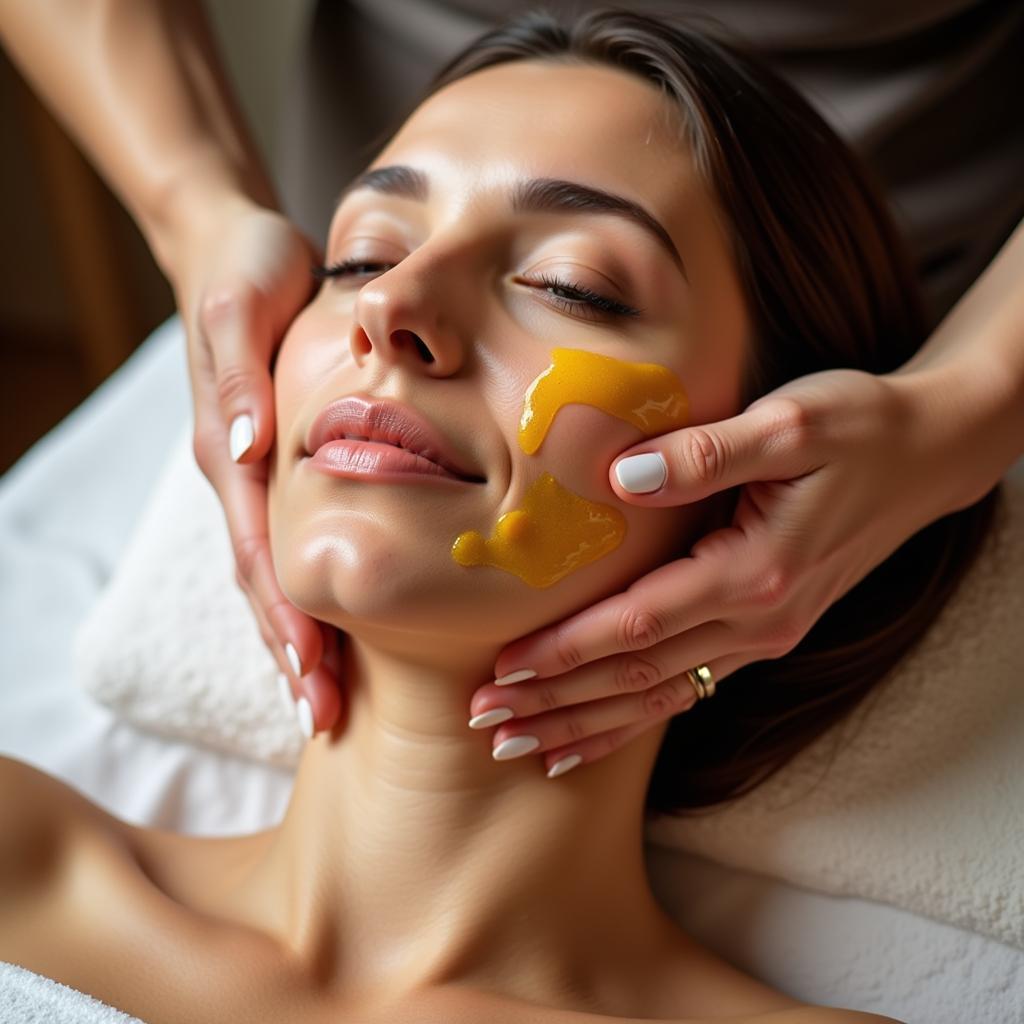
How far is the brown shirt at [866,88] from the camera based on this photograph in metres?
1.65

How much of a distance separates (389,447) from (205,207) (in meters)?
0.68

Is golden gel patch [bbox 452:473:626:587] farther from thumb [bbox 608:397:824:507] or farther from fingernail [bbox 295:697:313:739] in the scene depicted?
fingernail [bbox 295:697:313:739]

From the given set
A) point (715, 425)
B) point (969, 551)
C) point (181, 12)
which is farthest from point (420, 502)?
point (181, 12)

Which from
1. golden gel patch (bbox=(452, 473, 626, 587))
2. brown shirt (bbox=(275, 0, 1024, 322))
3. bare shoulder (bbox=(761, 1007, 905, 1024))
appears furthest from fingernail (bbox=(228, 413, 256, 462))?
bare shoulder (bbox=(761, 1007, 905, 1024))

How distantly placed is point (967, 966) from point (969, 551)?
456 millimetres

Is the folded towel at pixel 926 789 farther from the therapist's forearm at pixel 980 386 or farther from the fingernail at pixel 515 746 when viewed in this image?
the fingernail at pixel 515 746

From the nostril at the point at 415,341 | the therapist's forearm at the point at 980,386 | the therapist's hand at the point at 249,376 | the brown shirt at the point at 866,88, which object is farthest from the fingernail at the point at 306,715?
A: the brown shirt at the point at 866,88

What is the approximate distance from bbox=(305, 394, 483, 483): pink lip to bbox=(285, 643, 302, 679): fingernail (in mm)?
257

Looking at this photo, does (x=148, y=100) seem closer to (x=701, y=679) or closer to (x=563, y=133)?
(x=563, y=133)

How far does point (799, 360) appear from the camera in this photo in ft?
4.09

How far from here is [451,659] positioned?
110 cm

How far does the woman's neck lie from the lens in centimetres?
114

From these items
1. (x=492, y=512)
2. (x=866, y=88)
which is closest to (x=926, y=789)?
(x=492, y=512)

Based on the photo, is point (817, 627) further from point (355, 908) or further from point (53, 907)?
point (53, 907)
